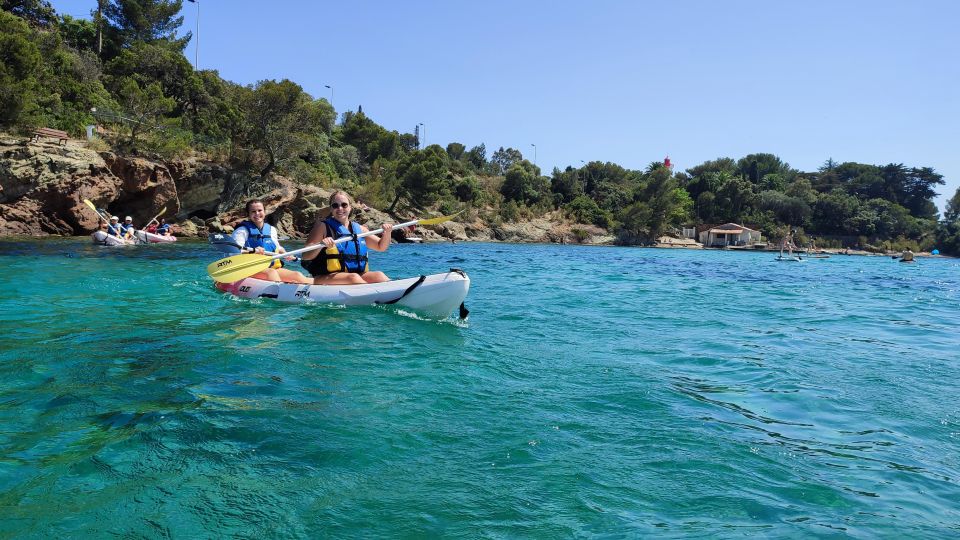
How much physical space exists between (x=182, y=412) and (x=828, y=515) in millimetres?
3677

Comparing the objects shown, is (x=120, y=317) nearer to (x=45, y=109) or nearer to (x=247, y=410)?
(x=247, y=410)

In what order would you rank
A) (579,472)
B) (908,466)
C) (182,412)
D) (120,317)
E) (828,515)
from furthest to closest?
(120,317) < (182,412) < (908,466) < (579,472) < (828,515)

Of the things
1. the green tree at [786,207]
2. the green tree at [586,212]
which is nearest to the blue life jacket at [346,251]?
the green tree at [586,212]

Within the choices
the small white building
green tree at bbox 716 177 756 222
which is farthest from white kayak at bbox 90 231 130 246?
green tree at bbox 716 177 756 222

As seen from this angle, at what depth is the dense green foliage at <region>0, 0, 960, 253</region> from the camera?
26141 millimetres

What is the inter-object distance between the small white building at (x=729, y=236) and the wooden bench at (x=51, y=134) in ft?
176

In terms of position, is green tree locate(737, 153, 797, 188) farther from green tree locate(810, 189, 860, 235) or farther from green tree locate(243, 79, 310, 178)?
green tree locate(243, 79, 310, 178)

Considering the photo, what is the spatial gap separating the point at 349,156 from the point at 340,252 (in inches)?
1741

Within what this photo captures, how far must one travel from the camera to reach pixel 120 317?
690 centimetres

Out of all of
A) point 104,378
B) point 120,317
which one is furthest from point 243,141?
point 104,378

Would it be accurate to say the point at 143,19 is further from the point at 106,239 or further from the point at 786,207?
the point at 786,207

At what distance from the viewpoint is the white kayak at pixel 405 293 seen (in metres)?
7.19

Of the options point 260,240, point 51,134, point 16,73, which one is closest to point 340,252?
point 260,240

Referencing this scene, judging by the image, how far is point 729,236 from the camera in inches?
2355
